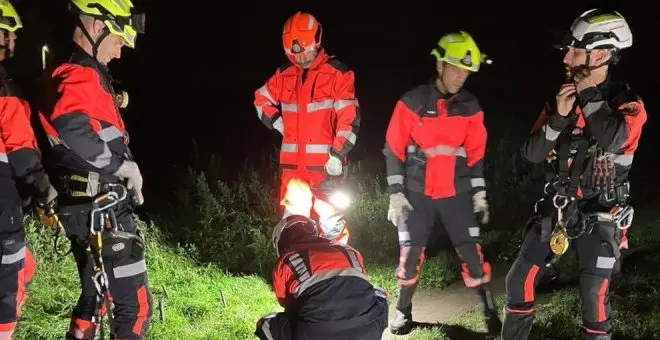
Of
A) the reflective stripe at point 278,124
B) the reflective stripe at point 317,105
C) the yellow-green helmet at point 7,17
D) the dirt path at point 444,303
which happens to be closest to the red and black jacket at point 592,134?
the reflective stripe at point 317,105

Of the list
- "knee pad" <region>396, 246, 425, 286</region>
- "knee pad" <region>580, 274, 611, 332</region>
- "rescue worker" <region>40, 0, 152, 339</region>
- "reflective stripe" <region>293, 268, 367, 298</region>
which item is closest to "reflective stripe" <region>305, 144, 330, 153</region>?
"knee pad" <region>396, 246, 425, 286</region>

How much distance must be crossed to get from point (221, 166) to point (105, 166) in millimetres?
7099

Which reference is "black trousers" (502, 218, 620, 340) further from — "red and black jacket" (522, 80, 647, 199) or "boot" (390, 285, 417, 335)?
"boot" (390, 285, 417, 335)

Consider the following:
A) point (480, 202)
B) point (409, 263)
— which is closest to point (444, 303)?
point (409, 263)

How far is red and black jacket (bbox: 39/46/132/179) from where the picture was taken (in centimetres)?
374

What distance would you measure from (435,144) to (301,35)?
1486mm

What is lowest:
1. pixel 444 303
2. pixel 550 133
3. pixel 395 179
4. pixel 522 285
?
pixel 444 303

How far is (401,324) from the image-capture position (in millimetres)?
5445

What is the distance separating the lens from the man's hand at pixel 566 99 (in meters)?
4.07

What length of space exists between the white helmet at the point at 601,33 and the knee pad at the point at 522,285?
4.89 feet

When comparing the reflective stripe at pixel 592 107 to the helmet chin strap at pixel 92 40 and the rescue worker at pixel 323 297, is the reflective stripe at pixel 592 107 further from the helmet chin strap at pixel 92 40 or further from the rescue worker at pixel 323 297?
the helmet chin strap at pixel 92 40

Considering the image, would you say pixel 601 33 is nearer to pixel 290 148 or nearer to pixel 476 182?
pixel 476 182

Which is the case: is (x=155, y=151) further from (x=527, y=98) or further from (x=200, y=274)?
(x=527, y=98)

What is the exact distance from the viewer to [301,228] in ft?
11.7
